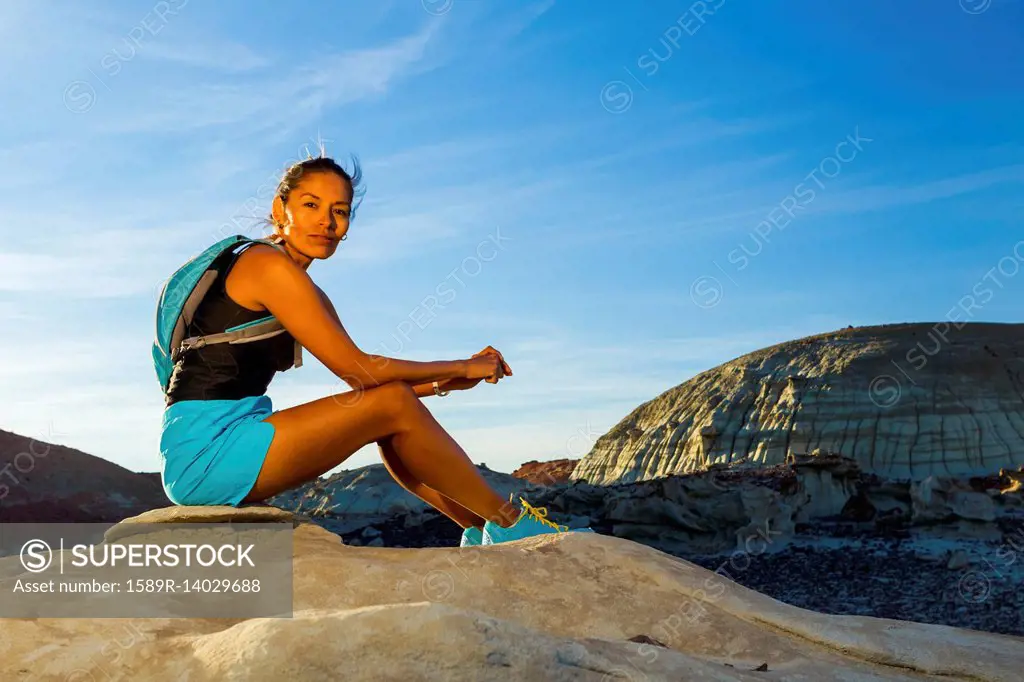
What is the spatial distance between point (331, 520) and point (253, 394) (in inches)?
420

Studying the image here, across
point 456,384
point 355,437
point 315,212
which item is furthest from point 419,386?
point 315,212

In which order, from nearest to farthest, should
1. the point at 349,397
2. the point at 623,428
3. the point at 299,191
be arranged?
the point at 349,397, the point at 299,191, the point at 623,428

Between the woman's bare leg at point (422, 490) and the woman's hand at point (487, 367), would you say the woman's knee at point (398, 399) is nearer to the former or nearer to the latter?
the woman's bare leg at point (422, 490)

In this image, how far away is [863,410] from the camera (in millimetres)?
22797

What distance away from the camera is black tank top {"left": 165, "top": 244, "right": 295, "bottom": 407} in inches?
133

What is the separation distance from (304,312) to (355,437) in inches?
18.9

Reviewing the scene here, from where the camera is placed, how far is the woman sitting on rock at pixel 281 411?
3.30 meters

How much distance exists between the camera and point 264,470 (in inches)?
132

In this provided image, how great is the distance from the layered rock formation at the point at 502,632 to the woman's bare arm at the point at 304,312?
0.62 m

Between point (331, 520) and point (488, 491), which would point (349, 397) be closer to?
point (488, 491)

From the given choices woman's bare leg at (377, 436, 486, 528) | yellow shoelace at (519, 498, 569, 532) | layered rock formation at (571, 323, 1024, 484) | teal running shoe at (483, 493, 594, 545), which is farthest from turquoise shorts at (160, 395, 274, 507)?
layered rock formation at (571, 323, 1024, 484)

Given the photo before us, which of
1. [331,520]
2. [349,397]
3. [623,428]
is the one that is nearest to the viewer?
[349,397]

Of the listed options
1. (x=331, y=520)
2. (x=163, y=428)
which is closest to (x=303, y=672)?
(x=163, y=428)

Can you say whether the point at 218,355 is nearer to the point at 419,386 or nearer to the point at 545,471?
the point at 419,386
